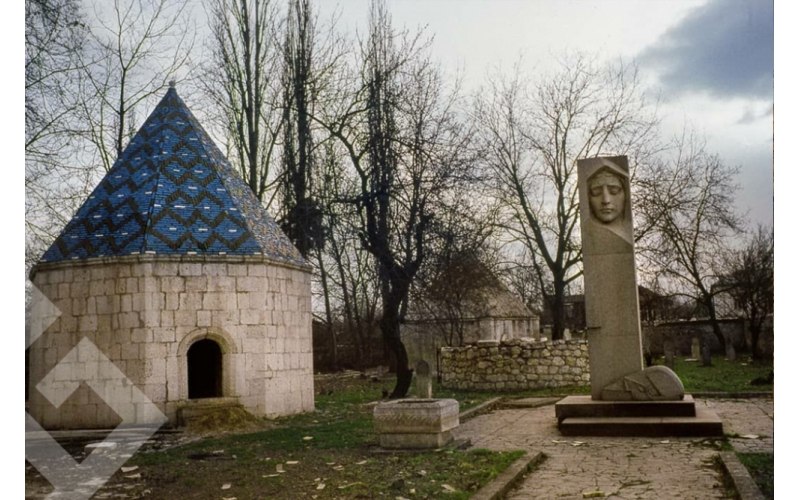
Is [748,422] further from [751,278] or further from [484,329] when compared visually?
[484,329]

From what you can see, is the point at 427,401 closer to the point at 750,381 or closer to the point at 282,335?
the point at 282,335

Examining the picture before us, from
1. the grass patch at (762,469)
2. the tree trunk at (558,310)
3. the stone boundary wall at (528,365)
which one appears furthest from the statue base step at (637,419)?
the tree trunk at (558,310)

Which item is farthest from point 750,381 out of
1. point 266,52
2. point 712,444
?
point 266,52

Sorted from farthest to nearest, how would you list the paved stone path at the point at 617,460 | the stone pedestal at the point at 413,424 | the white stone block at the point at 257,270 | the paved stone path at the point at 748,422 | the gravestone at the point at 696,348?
the gravestone at the point at 696,348
the white stone block at the point at 257,270
the stone pedestal at the point at 413,424
the paved stone path at the point at 748,422
the paved stone path at the point at 617,460

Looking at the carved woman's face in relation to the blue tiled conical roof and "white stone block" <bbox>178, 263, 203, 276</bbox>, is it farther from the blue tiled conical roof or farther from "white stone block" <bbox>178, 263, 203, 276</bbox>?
"white stone block" <bbox>178, 263, 203, 276</bbox>

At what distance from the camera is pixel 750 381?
48.9 feet

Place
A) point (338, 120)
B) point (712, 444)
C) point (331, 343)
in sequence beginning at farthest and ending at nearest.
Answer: point (331, 343)
point (338, 120)
point (712, 444)

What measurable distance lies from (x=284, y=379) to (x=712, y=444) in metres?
7.58

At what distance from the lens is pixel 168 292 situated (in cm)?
1179

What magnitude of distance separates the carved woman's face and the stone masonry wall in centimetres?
596

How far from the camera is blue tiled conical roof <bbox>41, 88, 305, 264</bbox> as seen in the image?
1210 centimetres

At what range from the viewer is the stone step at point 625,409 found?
8.80 metres

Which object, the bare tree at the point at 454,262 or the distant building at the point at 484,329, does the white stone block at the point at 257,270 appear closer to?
the bare tree at the point at 454,262

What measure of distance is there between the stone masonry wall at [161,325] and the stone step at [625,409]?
18.1 feet
